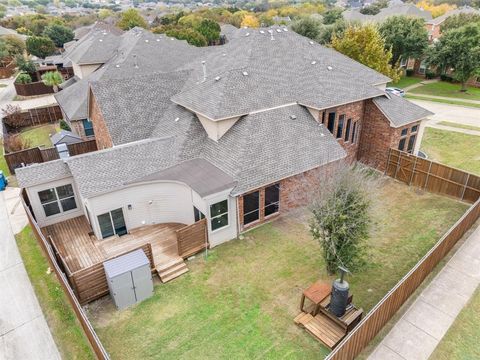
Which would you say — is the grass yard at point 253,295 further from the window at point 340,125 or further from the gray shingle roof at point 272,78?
the gray shingle roof at point 272,78

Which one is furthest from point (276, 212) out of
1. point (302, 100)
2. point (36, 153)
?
point (36, 153)

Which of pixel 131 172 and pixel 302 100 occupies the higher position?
pixel 302 100

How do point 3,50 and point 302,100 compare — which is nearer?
point 302,100

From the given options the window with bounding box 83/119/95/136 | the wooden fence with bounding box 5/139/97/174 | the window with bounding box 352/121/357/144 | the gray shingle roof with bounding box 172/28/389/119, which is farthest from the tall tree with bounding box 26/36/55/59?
the window with bounding box 352/121/357/144

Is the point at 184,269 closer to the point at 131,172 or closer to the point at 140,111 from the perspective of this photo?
the point at 131,172

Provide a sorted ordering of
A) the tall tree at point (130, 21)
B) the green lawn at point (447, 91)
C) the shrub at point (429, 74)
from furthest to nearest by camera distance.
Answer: the tall tree at point (130, 21), the shrub at point (429, 74), the green lawn at point (447, 91)

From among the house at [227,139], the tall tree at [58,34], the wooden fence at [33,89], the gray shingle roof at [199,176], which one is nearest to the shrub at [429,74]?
the house at [227,139]

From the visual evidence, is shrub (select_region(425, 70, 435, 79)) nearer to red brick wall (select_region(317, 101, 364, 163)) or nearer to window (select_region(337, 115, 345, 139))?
red brick wall (select_region(317, 101, 364, 163))

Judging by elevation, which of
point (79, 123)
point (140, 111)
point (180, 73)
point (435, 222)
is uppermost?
point (180, 73)
